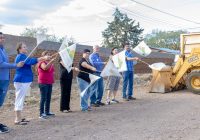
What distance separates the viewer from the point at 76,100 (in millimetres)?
12906

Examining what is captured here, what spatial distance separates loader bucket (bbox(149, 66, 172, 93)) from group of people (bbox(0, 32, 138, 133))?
6.29 feet

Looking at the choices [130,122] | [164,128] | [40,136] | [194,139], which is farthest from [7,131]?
[194,139]

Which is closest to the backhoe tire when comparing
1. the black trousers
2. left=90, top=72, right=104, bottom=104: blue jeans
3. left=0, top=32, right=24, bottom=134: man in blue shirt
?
left=90, top=72, right=104, bottom=104: blue jeans

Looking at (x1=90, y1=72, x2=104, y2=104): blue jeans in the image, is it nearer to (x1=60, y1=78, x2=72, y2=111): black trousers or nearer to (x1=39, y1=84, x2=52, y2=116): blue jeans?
(x1=60, y1=78, x2=72, y2=111): black trousers

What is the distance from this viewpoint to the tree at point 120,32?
54531mm

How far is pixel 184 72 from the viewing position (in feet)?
46.8

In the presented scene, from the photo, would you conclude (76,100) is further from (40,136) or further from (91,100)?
(40,136)

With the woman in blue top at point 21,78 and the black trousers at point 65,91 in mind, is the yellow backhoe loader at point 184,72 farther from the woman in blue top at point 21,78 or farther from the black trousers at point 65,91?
the woman in blue top at point 21,78

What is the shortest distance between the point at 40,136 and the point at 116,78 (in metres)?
→ 4.93

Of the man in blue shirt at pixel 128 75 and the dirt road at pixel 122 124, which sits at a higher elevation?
the man in blue shirt at pixel 128 75

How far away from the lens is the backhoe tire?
13758 millimetres

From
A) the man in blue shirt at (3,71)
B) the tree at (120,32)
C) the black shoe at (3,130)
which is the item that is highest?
the tree at (120,32)

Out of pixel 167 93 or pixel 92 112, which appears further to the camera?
pixel 167 93

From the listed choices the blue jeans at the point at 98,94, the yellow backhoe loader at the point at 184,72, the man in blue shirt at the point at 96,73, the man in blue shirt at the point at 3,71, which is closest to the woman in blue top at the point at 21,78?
the man in blue shirt at the point at 3,71
